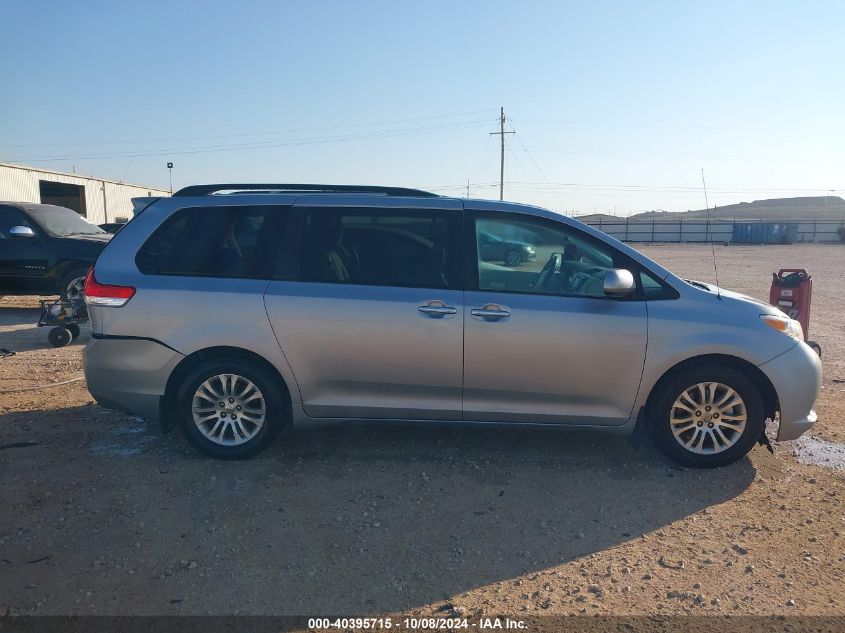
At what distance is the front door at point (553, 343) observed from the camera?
451 cm

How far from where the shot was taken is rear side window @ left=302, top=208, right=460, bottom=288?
15.3ft

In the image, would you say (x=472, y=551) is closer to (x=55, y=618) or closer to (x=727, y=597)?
(x=727, y=597)

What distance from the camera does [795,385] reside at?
15.0ft

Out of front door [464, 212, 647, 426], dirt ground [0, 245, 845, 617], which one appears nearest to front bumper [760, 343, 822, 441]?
dirt ground [0, 245, 845, 617]

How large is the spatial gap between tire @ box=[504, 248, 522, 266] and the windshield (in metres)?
9.05

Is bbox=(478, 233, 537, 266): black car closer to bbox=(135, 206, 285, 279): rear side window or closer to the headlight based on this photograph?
bbox=(135, 206, 285, 279): rear side window

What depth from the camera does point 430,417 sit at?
15.4 feet

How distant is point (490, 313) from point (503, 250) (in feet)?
2.18

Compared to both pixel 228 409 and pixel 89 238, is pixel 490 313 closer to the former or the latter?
pixel 228 409

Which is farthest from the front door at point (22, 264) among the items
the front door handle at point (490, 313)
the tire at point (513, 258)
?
the front door handle at point (490, 313)

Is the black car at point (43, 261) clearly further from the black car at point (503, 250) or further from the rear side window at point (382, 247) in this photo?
the black car at point (503, 250)

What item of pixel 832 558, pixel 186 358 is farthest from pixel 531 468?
pixel 186 358

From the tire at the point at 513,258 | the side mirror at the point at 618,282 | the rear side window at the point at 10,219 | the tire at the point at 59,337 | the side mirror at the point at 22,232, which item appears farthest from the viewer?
the rear side window at the point at 10,219

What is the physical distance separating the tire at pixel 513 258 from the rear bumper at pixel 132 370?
8.05ft
